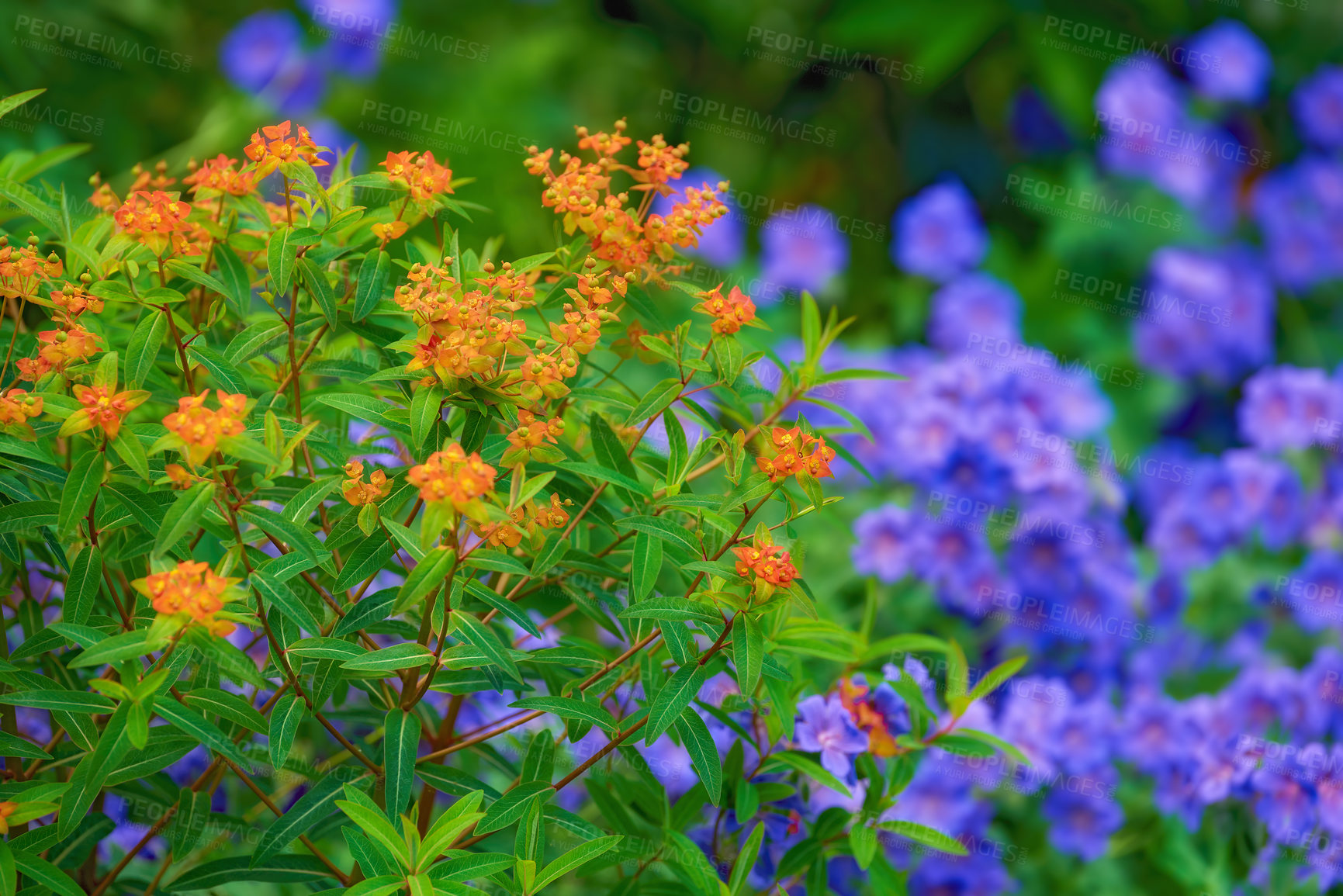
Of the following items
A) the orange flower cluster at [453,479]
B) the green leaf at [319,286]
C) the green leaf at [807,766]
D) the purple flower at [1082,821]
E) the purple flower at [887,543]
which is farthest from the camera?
the purple flower at [887,543]

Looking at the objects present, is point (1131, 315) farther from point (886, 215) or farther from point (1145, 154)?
point (886, 215)

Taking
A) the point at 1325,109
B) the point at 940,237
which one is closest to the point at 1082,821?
the point at 940,237

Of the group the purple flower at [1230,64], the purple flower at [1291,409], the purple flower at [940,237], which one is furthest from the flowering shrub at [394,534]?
the purple flower at [1230,64]

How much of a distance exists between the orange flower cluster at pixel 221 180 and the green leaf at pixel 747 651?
589mm

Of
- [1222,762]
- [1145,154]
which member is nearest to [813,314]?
[1222,762]

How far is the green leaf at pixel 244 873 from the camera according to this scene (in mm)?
1029

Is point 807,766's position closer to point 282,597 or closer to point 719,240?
point 282,597

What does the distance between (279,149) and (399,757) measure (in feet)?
1.67

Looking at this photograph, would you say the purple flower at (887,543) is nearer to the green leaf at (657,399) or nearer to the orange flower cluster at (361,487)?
the green leaf at (657,399)

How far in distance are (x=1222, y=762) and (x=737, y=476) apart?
1.17 m

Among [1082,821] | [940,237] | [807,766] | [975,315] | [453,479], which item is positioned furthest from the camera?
[940,237]

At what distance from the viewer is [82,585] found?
952mm

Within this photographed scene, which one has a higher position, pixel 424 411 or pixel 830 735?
pixel 424 411

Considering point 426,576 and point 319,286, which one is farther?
point 319,286
